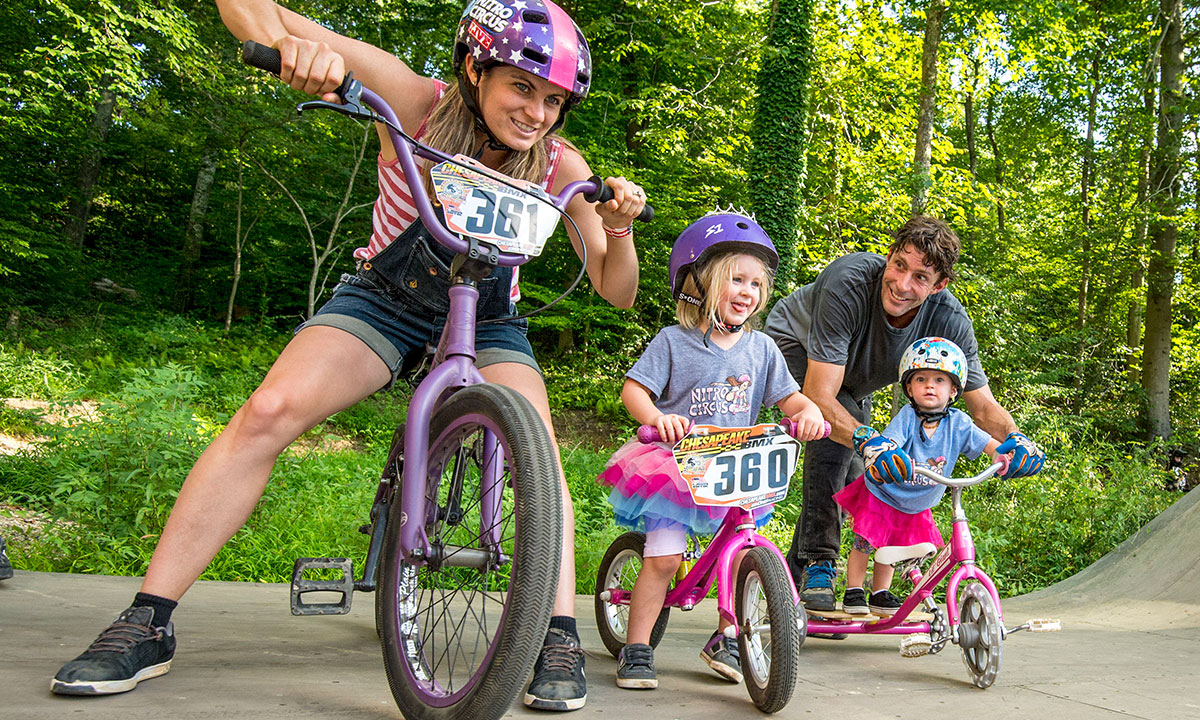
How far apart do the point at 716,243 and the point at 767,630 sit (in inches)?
51.7

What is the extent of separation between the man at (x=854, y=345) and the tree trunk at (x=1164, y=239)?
43.1ft

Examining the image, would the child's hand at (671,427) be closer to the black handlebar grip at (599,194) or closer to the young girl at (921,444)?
the black handlebar grip at (599,194)

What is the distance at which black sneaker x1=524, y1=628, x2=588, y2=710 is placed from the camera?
2137 mm

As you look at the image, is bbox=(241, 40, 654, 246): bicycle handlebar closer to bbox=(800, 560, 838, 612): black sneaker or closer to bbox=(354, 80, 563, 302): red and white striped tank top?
bbox=(354, 80, 563, 302): red and white striped tank top

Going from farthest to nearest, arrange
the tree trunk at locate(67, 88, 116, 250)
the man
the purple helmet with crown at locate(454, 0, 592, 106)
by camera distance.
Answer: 1. the tree trunk at locate(67, 88, 116, 250)
2. the man
3. the purple helmet with crown at locate(454, 0, 592, 106)

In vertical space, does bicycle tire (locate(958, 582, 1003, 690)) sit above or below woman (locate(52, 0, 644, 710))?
below

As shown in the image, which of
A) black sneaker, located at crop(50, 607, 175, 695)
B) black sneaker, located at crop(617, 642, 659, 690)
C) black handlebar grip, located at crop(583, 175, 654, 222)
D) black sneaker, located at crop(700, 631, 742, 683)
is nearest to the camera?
black sneaker, located at crop(50, 607, 175, 695)

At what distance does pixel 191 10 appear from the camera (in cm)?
1520

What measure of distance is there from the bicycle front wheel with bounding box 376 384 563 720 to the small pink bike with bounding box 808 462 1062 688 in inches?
71.0

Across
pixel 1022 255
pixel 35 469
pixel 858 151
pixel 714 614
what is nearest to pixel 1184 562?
pixel 714 614

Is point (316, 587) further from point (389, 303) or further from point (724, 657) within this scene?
point (724, 657)

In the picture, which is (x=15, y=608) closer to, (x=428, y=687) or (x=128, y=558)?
(x=128, y=558)

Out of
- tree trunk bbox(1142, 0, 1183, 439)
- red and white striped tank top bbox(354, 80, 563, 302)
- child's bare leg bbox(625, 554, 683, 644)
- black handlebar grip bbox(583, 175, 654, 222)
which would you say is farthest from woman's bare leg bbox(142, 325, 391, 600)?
tree trunk bbox(1142, 0, 1183, 439)

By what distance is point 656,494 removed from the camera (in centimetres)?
287
